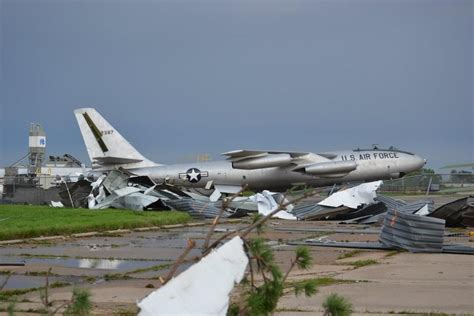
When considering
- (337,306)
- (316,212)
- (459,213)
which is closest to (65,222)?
(316,212)

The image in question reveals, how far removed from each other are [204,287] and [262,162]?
4020 centimetres

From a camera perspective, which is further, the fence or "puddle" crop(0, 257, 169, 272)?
the fence

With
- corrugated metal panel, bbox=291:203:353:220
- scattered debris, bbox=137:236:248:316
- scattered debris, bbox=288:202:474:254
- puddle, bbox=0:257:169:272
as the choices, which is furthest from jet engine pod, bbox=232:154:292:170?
scattered debris, bbox=137:236:248:316

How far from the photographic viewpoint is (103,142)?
4409 centimetres

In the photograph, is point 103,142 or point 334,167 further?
point 103,142

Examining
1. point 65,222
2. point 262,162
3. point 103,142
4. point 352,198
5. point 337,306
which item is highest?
point 103,142

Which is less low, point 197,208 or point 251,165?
point 251,165

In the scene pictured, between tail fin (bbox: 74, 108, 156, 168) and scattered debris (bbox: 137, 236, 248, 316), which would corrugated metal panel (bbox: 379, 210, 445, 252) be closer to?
scattered debris (bbox: 137, 236, 248, 316)

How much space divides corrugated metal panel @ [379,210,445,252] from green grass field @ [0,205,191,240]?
23.2ft

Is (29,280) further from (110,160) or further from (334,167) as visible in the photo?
(110,160)

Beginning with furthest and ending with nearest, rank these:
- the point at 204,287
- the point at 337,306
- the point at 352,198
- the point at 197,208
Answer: the point at 197,208, the point at 352,198, the point at 337,306, the point at 204,287

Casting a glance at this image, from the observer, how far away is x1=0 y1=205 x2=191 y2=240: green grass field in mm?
15258

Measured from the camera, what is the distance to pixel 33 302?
720cm

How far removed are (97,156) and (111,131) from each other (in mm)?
1609
